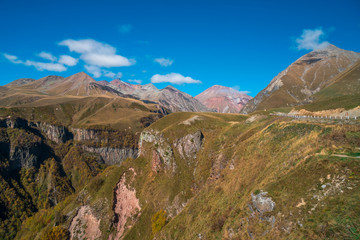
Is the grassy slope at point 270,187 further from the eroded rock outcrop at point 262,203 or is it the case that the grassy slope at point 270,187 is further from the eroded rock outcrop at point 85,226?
the eroded rock outcrop at point 85,226

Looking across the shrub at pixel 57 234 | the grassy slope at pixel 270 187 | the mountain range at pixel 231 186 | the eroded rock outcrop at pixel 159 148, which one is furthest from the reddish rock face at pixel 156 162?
the shrub at pixel 57 234

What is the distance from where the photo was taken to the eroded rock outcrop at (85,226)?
3201 inches

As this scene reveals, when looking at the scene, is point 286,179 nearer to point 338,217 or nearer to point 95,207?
point 338,217

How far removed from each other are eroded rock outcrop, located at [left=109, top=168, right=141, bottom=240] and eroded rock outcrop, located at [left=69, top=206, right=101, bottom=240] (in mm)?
9113

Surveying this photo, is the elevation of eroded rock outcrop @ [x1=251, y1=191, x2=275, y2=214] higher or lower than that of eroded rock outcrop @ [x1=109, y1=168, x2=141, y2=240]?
higher

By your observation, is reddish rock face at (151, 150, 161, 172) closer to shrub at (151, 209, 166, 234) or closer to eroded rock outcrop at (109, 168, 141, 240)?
eroded rock outcrop at (109, 168, 141, 240)

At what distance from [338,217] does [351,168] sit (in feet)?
22.9

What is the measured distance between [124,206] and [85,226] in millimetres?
20246

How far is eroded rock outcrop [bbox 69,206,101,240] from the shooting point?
81312 millimetres

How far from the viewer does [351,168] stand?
19688 millimetres

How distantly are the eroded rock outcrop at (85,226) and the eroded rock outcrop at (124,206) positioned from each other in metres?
9.11

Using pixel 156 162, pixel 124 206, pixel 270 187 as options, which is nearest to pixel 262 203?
pixel 270 187

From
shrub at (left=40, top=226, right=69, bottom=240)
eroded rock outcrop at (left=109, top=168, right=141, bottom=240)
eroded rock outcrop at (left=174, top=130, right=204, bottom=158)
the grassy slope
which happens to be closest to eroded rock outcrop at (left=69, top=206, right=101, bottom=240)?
shrub at (left=40, top=226, right=69, bottom=240)

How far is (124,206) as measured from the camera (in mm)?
86562
